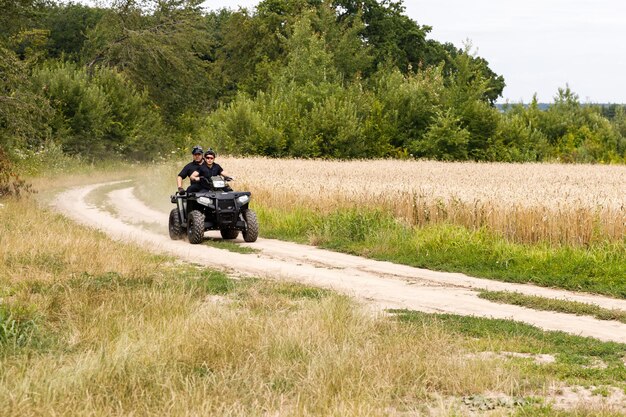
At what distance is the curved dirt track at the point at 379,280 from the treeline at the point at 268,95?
10225mm

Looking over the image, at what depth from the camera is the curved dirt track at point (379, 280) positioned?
11.4 metres

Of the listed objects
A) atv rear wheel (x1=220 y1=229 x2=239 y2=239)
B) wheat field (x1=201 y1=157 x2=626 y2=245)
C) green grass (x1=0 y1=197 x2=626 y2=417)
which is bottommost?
atv rear wheel (x1=220 y1=229 x2=239 y2=239)

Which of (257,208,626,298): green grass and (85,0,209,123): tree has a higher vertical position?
(85,0,209,123): tree

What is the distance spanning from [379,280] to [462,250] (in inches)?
113

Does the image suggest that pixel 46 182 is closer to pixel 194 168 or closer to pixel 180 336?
pixel 194 168

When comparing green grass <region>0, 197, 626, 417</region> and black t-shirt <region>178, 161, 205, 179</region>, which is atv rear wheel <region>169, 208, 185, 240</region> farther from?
green grass <region>0, 197, 626, 417</region>

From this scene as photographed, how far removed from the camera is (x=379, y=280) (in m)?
14.3

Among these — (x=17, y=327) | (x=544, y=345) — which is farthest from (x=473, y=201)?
(x=17, y=327)

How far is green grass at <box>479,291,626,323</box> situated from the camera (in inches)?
451

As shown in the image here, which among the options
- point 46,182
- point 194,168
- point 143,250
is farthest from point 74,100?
point 143,250

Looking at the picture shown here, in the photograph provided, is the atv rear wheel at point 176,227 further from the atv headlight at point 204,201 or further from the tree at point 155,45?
the tree at point 155,45

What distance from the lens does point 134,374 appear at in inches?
285

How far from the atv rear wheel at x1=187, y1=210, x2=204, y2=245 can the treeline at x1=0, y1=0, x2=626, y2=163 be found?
902 cm

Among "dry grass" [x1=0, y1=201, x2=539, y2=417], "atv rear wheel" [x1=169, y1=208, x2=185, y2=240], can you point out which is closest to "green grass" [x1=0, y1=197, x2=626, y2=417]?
"dry grass" [x1=0, y1=201, x2=539, y2=417]
